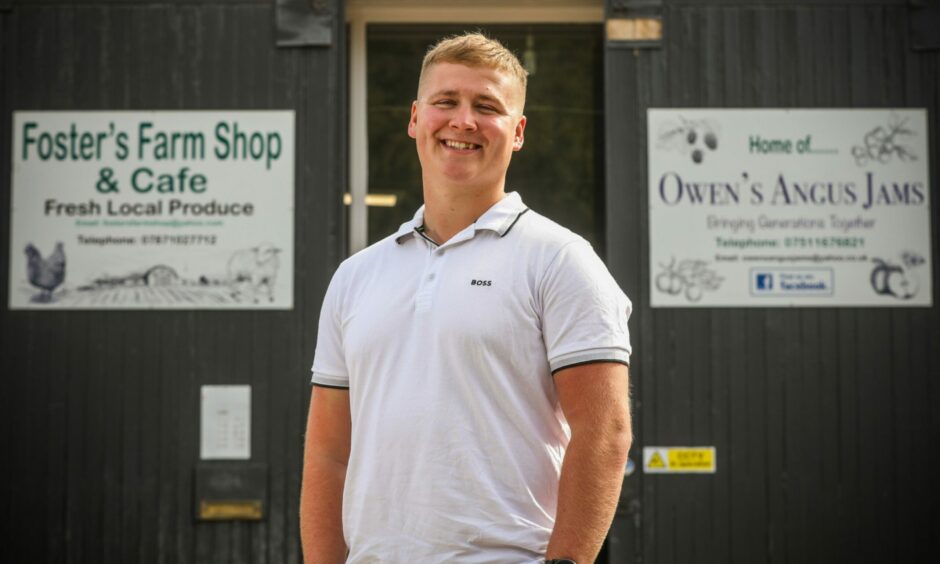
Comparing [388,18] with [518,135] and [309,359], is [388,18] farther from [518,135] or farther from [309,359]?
[518,135]

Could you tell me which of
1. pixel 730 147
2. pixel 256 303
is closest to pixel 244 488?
pixel 256 303

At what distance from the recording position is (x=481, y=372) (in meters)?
2.10

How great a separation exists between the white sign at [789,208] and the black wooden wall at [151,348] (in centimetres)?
169

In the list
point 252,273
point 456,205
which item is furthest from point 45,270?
point 456,205

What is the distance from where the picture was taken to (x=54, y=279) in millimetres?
5242

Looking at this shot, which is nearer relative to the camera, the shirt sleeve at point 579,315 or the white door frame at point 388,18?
the shirt sleeve at point 579,315

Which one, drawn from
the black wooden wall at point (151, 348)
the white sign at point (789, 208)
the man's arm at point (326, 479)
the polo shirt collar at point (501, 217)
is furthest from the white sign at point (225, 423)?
the polo shirt collar at point (501, 217)

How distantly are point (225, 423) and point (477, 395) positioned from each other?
11.2 ft

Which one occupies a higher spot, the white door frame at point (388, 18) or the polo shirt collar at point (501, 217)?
the white door frame at point (388, 18)

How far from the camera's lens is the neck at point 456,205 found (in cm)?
231

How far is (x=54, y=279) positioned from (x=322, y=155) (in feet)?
4.87

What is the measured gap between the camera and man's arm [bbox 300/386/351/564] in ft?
7.88

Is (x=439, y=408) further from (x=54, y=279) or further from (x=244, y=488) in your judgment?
(x=54, y=279)

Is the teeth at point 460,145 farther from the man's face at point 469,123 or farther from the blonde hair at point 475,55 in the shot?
the blonde hair at point 475,55
